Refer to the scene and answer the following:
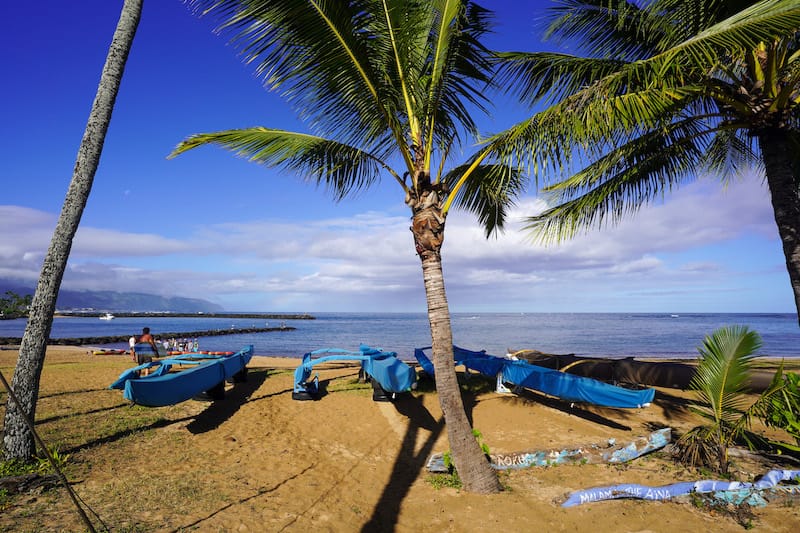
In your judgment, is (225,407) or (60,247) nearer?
(60,247)

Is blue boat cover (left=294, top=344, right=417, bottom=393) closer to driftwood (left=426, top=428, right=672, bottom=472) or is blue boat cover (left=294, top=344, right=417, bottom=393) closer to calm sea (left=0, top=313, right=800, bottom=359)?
driftwood (left=426, top=428, right=672, bottom=472)

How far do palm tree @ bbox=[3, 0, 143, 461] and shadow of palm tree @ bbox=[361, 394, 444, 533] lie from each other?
459 centimetres

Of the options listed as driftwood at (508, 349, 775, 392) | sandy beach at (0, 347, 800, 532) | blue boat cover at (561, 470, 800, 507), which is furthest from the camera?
driftwood at (508, 349, 775, 392)

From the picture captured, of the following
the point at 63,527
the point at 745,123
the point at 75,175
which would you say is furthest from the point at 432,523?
the point at 745,123

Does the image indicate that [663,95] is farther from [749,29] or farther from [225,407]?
[225,407]

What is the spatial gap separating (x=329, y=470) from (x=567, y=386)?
4.85 m

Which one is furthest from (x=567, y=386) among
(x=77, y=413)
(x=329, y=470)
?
(x=77, y=413)

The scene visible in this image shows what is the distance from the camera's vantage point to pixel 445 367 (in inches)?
212

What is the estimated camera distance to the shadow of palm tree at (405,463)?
190 inches

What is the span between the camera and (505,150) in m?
5.56

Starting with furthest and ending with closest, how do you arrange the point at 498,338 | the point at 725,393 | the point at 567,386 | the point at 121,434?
1. the point at 498,338
2. the point at 567,386
3. the point at 121,434
4. the point at 725,393

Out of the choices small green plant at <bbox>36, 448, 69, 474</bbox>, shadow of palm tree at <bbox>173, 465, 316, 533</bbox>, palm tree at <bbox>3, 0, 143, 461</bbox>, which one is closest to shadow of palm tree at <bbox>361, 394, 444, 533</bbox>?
shadow of palm tree at <bbox>173, 465, 316, 533</bbox>

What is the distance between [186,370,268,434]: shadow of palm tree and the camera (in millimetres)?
7716

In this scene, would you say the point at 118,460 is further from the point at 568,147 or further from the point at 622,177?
the point at 622,177
